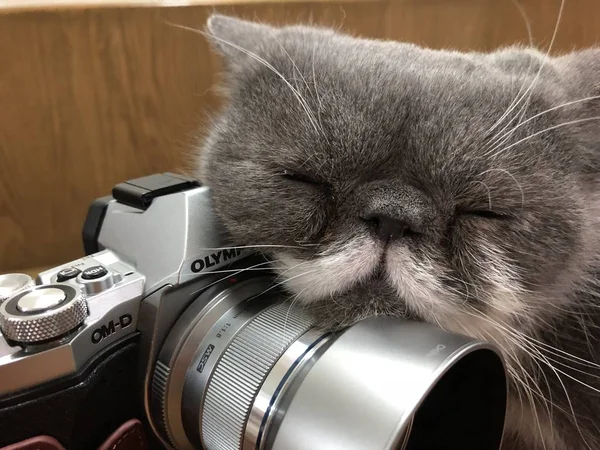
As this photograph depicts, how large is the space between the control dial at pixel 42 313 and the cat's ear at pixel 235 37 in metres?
A: 0.33

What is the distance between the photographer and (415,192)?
0.51 m

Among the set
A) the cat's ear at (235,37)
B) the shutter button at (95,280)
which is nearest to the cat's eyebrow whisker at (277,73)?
the cat's ear at (235,37)

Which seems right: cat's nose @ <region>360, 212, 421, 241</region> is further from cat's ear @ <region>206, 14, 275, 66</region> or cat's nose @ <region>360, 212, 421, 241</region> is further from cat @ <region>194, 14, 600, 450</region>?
cat's ear @ <region>206, 14, 275, 66</region>

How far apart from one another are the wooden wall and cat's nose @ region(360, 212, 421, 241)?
1.43 ft

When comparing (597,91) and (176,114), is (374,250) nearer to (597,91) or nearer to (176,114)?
(597,91)

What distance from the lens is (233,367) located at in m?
0.56

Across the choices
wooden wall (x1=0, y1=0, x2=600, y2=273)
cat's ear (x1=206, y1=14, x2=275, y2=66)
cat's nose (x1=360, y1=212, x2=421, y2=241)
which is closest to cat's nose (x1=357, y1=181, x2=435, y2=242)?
cat's nose (x1=360, y1=212, x2=421, y2=241)

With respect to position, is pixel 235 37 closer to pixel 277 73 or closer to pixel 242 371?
pixel 277 73

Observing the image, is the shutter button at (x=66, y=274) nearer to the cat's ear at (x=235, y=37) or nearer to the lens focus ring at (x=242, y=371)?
the lens focus ring at (x=242, y=371)

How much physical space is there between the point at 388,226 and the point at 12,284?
38 cm

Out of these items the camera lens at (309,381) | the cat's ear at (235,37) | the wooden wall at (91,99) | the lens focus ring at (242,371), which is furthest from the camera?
the wooden wall at (91,99)

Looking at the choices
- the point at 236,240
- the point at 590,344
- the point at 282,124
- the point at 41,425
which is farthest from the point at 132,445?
the point at 590,344

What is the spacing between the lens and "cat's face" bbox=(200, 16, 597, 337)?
0.51 m

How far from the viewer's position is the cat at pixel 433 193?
1.67ft
